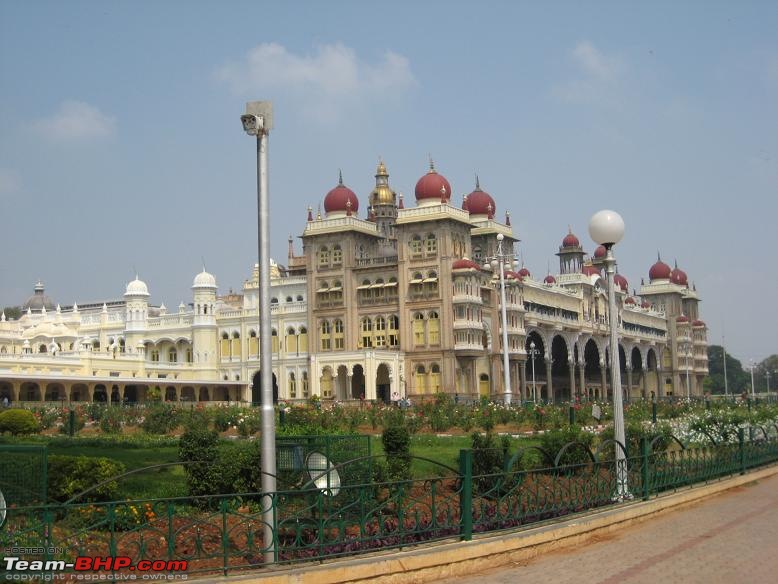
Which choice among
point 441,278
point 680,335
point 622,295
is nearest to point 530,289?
point 441,278

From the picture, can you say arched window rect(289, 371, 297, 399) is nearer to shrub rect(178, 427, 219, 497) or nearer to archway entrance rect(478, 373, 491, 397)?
archway entrance rect(478, 373, 491, 397)

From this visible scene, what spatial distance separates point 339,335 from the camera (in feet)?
201

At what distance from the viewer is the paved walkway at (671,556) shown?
952 centimetres

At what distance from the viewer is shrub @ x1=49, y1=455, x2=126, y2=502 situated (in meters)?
12.5

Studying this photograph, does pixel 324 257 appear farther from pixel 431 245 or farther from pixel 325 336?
pixel 431 245

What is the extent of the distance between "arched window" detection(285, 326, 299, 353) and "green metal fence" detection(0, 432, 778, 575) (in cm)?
5146

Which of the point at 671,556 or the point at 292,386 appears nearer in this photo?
the point at 671,556

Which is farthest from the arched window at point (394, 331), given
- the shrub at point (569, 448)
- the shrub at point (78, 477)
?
the shrub at point (78, 477)

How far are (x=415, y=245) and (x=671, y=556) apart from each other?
4831 centimetres

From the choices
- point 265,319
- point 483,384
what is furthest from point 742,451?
point 483,384

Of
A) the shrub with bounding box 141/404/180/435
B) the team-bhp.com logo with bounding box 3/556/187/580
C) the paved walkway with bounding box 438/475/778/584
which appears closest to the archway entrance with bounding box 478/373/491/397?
the shrub with bounding box 141/404/180/435

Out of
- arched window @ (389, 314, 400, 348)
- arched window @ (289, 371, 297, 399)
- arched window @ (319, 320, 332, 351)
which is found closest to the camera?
arched window @ (389, 314, 400, 348)

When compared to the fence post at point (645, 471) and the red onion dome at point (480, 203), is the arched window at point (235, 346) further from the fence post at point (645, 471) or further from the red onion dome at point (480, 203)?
the fence post at point (645, 471)

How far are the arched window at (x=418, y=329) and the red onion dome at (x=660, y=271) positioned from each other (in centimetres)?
4709
